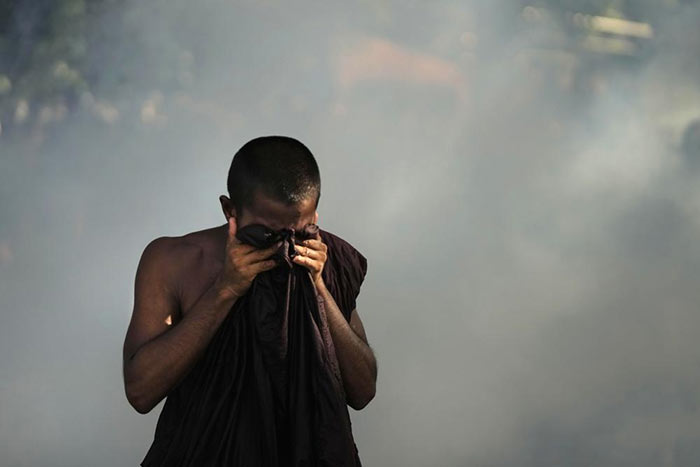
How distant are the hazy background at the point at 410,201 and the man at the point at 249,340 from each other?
292cm

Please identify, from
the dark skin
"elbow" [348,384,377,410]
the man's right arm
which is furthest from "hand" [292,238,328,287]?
"elbow" [348,384,377,410]

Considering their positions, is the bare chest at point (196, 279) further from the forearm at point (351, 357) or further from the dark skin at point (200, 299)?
the forearm at point (351, 357)

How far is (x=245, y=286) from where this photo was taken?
73.8 inches

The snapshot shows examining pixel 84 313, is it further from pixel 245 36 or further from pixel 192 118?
pixel 245 36

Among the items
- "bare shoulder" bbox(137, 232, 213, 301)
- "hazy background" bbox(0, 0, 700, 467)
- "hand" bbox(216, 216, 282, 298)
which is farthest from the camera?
"hazy background" bbox(0, 0, 700, 467)

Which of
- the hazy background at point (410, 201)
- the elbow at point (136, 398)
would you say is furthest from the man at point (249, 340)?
the hazy background at point (410, 201)

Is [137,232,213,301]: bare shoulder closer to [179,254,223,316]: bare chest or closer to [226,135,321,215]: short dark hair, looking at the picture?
[179,254,223,316]: bare chest

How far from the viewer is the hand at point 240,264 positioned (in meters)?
1.84

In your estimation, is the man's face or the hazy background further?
the hazy background

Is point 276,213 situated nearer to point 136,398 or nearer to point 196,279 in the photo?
point 196,279

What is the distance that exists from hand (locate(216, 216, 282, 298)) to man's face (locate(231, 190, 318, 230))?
5 centimetres

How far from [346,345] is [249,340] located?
203mm

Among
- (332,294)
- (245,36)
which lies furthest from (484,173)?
(332,294)

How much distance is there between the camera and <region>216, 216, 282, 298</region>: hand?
1.84 metres
